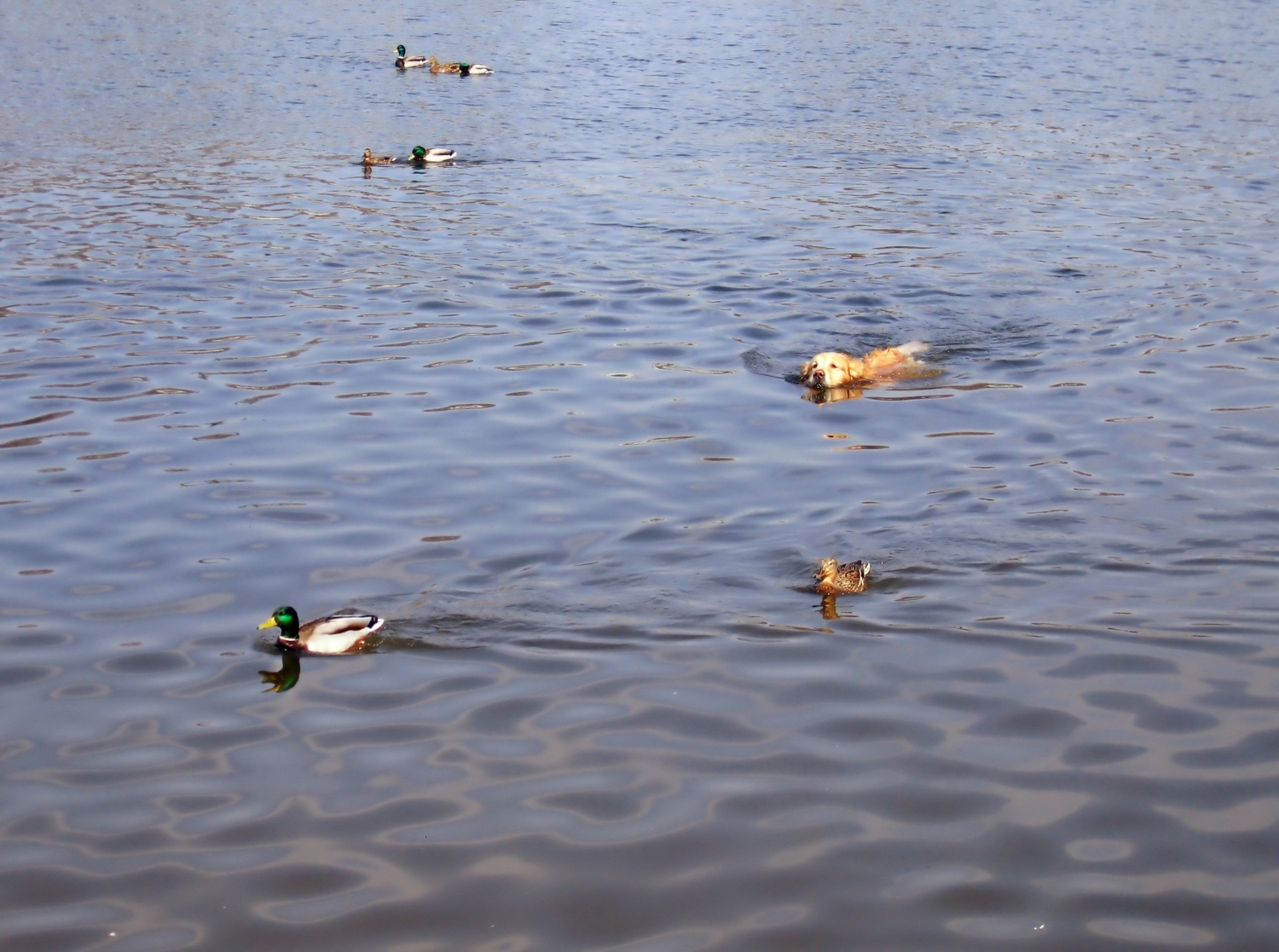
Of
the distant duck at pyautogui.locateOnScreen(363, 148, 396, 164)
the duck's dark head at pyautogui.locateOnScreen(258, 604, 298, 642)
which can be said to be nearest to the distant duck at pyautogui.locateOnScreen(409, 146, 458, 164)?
the distant duck at pyautogui.locateOnScreen(363, 148, 396, 164)

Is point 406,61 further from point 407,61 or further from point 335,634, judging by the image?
point 335,634

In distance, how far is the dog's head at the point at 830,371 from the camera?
471 inches

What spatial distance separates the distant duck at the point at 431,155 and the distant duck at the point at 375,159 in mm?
364

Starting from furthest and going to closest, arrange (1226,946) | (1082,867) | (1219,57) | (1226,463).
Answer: (1219,57) → (1226,463) → (1082,867) → (1226,946)

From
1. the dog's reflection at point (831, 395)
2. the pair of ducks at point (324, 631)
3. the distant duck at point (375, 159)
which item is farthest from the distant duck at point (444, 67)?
the pair of ducks at point (324, 631)

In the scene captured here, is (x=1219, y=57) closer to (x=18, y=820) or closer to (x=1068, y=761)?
(x=1068, y=761)

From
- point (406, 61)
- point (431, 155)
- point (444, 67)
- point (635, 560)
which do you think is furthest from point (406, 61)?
point (635, 560)

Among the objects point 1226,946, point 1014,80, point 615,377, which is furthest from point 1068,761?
point 1014,80

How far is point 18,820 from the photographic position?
612cm

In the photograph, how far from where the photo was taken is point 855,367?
40.2ft

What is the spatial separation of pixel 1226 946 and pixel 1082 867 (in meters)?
0.64

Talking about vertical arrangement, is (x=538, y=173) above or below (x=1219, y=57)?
below

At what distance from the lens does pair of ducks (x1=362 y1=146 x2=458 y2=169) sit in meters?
21.8

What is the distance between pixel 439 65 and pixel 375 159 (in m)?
10.3
